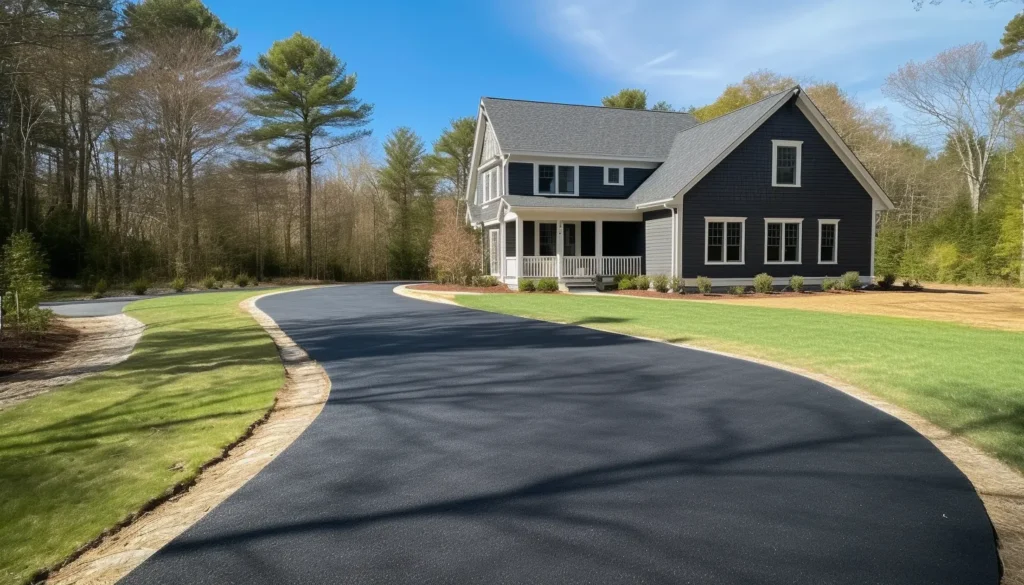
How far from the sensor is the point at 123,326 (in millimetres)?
12852

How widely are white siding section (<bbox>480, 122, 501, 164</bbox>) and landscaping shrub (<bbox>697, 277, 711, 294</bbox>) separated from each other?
973cm

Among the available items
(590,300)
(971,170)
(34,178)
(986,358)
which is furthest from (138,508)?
(971,170)

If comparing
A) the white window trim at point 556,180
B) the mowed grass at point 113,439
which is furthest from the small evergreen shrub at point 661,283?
the mowed grass at point 113,439

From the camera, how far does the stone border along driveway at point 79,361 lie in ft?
21.9

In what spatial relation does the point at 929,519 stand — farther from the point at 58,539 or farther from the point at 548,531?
the point at 58,539

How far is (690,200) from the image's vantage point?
68.0 feet

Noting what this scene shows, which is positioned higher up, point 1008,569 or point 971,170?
point 971,170

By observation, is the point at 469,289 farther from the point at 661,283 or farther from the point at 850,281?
the point at 850,281

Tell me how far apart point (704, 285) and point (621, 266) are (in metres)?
3.59

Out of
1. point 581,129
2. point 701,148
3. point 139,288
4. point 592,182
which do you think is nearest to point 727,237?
point 701,148

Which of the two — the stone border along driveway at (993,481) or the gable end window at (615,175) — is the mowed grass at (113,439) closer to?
the stone border along driveway at (993,481)

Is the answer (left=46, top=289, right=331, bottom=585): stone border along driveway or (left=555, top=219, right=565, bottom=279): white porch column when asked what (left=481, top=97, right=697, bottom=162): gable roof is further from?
(left=46, top=289, right=331, bottom=585): stone border along driveway

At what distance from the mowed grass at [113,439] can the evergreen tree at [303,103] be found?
27.5 metres

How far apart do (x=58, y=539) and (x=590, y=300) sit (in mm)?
15230
